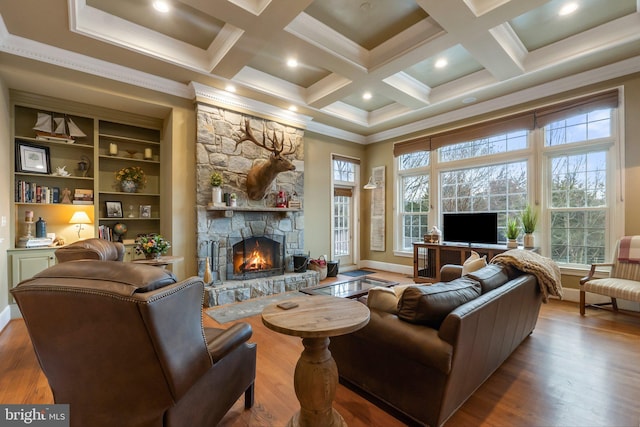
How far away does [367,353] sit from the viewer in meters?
1.87

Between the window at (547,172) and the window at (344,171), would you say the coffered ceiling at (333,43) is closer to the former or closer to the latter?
the window at (547,172)

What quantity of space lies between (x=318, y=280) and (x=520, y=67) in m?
4.22

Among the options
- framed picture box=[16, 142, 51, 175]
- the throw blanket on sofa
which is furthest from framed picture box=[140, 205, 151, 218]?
Answer: the throw blanket on sofa

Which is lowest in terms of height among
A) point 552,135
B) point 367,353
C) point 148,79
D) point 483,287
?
point 367,353

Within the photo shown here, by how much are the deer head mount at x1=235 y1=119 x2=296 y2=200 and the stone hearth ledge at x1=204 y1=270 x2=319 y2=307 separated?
1.34 metres

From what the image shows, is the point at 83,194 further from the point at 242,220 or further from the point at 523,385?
the point at 523,385

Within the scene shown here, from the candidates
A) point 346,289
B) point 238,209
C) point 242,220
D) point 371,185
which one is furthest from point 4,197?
point 371,185

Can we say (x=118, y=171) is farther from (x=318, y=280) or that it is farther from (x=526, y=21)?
(x=526, y=21)

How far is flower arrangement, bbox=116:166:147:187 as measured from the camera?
4.23m

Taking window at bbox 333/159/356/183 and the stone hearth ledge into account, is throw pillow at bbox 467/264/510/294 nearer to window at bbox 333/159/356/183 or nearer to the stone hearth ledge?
the stone hearth ledge

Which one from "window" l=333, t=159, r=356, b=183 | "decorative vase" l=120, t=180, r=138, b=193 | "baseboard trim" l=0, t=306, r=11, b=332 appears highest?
"window" l=333, t=159, r=356, b=183

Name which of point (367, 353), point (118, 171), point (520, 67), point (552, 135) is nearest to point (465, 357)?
point (367, 353)

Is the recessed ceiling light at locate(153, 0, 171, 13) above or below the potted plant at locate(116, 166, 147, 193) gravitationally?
above

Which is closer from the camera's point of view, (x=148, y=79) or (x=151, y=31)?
(x=151, y=31)
